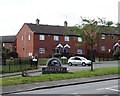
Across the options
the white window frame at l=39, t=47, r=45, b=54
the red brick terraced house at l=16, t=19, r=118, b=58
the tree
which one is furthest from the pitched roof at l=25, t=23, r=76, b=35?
the tree

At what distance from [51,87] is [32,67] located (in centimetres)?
1858

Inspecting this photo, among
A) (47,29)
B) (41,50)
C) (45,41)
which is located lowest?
(41,50)

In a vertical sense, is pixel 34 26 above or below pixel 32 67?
above

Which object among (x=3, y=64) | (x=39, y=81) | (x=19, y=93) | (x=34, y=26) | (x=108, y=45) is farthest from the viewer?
(x=108, y=45)

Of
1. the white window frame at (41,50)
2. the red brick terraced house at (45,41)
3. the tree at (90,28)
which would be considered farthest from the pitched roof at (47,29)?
the tree at (90,28)

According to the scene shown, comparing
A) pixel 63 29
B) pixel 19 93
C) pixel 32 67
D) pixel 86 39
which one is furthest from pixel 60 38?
pixel 19 93

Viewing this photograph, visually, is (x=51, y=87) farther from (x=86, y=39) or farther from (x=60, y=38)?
(x=60, y=38)

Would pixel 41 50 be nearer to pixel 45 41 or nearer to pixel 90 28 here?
pixel 45 41

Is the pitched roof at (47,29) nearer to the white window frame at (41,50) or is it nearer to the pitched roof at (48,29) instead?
the pitched roof at (48,29)

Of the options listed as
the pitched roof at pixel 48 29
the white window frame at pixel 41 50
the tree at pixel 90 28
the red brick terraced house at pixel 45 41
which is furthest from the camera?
the white window frame at pixel 41 50

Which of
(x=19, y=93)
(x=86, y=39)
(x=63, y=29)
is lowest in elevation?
(x=19, y=93)

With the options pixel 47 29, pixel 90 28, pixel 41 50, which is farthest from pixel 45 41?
pixel 90 28

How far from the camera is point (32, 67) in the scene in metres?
39.5

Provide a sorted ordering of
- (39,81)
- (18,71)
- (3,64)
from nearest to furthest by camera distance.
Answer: (39,81), (18,71), (3,64)
